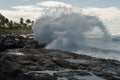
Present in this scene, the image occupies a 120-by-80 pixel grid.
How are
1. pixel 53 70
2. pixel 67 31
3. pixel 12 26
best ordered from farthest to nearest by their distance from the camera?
pixel 12 26, pixel 67 31, pixel 53 70

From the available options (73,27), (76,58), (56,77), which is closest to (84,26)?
(73,27)

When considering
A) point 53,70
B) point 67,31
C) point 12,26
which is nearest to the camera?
point 53,70

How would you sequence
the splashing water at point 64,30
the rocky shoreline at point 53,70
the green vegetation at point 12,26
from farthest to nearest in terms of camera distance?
1. the green vegetation at point 12,26
2. the splashing water at point 64,30
3. the rocky shoreline at point 53,70

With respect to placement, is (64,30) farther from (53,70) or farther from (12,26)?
(12,26)

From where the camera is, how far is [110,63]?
25406mm

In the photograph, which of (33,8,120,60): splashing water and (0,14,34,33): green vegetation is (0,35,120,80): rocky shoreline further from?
(0,14,34,33): green vegetation

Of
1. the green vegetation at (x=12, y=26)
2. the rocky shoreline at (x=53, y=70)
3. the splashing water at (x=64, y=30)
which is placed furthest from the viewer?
the green vegetation at (x=12, y=26)

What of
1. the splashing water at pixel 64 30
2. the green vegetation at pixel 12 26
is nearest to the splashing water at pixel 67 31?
the splashing water at pixel 64 30

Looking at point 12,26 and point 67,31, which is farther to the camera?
point 12,26

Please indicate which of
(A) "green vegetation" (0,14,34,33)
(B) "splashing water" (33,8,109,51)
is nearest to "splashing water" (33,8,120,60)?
(B) "splashing water" (33,8,109,51)

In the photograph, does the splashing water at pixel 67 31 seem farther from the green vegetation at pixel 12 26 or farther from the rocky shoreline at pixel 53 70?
the green vegetation at pixel 12 26

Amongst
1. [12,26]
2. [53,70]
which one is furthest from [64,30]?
[12,26]

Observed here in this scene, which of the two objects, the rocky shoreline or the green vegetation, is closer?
the rocky shoreline

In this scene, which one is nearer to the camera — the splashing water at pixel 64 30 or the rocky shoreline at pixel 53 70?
the rocky shoreline at pixel 53 70
